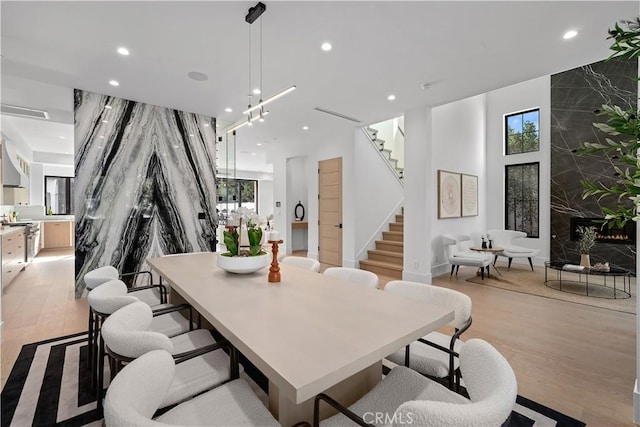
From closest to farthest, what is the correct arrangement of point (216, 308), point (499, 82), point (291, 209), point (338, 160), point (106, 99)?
point (216, 308) → point (499, 82) → point (106, 99) → point (338, 160) → point (291, 209)

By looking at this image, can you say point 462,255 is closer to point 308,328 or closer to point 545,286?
point 545,286

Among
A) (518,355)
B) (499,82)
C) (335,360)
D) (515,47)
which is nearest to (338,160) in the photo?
(499,82)

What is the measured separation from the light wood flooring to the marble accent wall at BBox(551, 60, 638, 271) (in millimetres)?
2874

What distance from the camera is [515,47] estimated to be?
2844 mm

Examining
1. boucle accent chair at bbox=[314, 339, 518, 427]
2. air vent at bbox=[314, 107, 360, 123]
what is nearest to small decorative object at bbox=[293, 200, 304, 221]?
air vent at bbox=[314, 107, 360, 123]

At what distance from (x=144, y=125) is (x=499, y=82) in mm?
5036

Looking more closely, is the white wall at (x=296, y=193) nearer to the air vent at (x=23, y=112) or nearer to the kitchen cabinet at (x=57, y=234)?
the air vent at (x=23, y=112)

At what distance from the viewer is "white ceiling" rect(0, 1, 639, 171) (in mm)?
2318

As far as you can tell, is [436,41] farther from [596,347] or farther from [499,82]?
[596,347]

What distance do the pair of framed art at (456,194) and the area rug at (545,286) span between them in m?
1.30

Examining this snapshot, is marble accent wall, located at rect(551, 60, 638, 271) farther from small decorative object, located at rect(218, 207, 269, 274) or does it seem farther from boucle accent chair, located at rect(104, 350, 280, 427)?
boucle accent chair, located at rect(104, 350, 280, 427)

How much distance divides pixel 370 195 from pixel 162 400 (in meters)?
5.55

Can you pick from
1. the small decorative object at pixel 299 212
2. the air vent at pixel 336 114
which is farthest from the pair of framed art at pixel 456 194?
the small decorative object at pixel 299 212

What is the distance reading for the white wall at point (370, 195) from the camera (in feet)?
19.3
